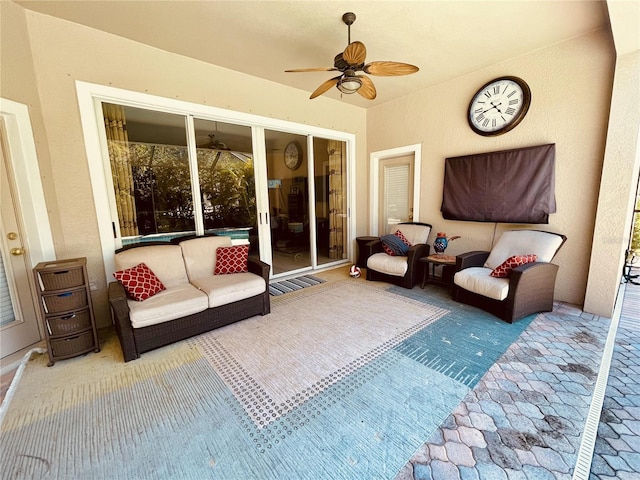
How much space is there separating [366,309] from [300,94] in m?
3.46

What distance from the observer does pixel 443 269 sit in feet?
13.6

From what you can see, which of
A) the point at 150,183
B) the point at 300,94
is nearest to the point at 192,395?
the point at 150,183

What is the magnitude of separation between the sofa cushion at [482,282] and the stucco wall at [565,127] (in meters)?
0.87

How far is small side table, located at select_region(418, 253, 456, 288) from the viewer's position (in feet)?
11.9

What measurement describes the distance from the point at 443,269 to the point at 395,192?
1.73m

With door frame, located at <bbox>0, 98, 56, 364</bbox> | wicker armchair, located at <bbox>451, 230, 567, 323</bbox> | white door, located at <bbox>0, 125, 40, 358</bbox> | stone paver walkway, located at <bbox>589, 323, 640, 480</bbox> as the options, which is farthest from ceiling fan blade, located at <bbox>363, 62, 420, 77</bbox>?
white door, located at <bbox>0, 125, 40, 358</bbox>

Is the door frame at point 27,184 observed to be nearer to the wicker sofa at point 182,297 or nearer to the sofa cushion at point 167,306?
the wicker sofa at point 182,297

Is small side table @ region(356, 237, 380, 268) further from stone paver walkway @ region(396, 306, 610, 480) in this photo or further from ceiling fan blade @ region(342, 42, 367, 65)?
ceiling fan blade @ region(342, 42, 367, 65)

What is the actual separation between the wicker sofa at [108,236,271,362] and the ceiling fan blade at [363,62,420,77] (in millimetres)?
2318

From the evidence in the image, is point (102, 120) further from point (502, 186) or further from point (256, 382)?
point (502, 186)

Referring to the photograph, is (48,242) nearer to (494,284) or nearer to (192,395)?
(192,395)

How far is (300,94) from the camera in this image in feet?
14.0

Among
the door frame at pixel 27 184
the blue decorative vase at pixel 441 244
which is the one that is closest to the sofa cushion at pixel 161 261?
the door frame at pixel 27 184

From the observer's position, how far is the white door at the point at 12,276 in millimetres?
2305
